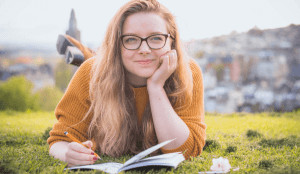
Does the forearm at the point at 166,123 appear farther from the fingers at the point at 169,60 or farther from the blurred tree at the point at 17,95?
the blurred tree at the point at 17,95

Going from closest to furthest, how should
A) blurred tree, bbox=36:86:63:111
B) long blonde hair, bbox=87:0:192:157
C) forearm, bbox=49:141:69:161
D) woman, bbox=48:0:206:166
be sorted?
forearm, bbox=49:141:69:161, woman, bbox=48:0:206:166, long blonde hair, bbox=87:0:192:157, blurred tree, bbox=36:86:63:111

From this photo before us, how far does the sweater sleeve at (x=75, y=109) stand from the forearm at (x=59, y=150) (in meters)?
0.08

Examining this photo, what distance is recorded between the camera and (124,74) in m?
1.78

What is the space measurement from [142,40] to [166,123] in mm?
535

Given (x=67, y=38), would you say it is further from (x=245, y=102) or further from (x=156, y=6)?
(x=245, y=102)

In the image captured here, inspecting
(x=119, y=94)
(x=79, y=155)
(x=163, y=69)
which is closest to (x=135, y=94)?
(x=119, y=94)

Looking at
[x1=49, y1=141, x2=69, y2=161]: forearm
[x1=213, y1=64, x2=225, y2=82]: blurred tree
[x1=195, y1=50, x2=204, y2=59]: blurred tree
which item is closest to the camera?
[x1=49, y1=141, x2=69, y2=161]: forearm

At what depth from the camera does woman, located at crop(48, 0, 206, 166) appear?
62.7 inches

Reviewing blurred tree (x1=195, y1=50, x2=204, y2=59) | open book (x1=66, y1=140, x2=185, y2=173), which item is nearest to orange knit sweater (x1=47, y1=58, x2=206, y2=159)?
open book (x1=66, y1=140, x2=185, y2=173)

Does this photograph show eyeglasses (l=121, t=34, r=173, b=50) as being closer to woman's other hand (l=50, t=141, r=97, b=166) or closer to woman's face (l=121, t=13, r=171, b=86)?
woman's face (l=121, t=13, r=171, b=86)

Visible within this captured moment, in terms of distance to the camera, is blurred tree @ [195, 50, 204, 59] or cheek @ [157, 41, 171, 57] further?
blurred tree @ [195, 50, 204, 59]

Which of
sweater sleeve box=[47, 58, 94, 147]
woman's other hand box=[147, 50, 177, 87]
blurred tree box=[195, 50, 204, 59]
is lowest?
sweater sleeve box=[47, 58, 94, 147]

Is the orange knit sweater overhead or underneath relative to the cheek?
underneath

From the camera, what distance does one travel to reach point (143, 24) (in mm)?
1582
